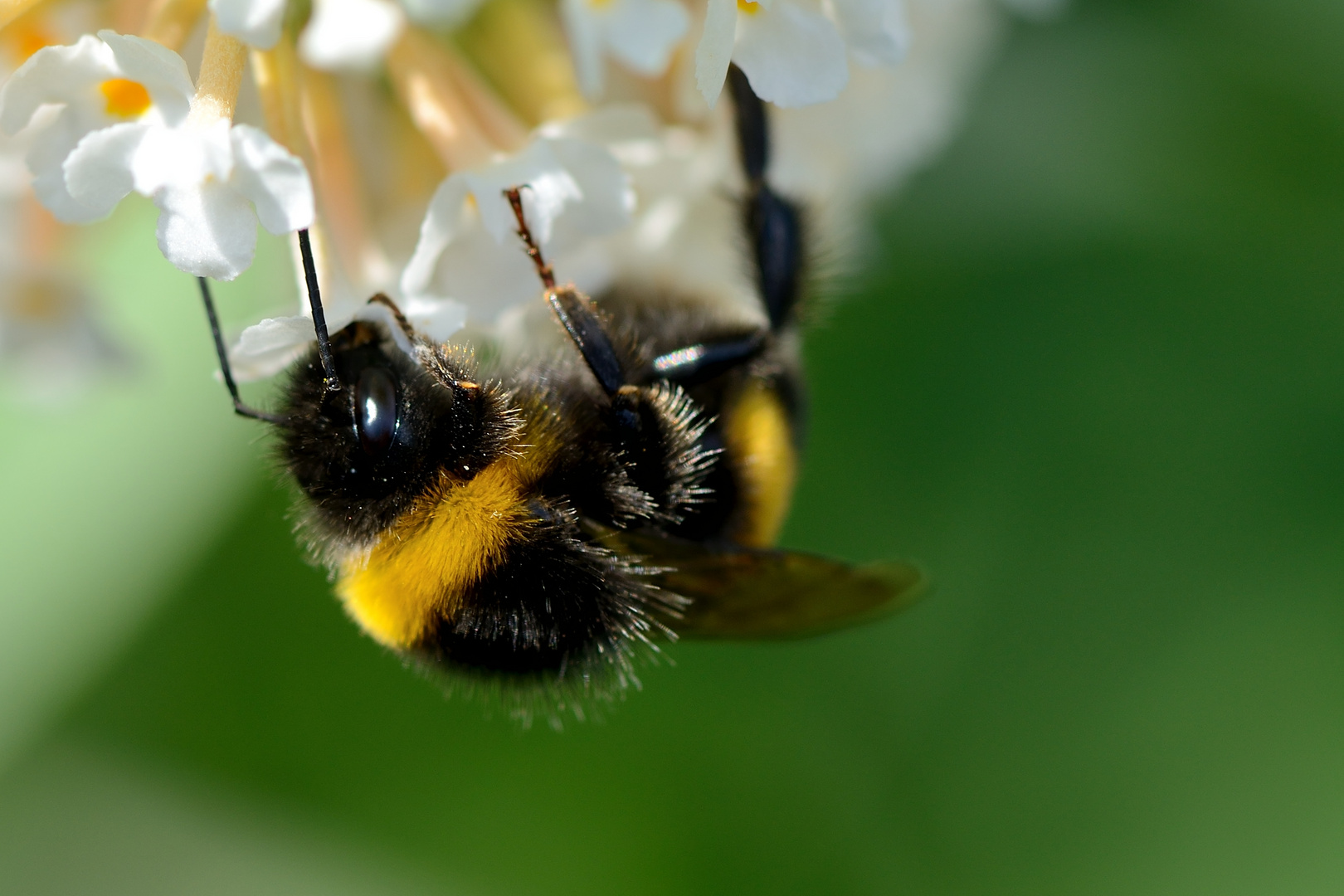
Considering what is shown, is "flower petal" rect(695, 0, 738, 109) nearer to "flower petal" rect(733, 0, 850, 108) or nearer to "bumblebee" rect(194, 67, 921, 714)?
"flower petal" rect(733, 0, 850, 108)

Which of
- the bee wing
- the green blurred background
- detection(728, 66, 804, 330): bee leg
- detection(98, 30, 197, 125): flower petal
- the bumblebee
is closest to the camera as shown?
detection(98, 30, 197, 125): flower petal

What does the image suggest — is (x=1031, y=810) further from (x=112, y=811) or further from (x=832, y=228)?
(x=112, y=811)

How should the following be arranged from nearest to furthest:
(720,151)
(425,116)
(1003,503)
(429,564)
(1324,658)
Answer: (429,564) → (425,116) → (720,151) → (1324,658) → (1003,503)

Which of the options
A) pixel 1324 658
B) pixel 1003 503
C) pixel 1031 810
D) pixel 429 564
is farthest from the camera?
pixel 1003 503

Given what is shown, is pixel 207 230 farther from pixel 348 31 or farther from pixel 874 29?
pixel 874 29

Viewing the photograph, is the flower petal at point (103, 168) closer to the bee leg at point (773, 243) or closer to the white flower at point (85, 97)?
the white flower at point (85, 97)

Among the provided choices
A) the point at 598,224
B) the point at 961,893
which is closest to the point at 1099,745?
the point at 961,893

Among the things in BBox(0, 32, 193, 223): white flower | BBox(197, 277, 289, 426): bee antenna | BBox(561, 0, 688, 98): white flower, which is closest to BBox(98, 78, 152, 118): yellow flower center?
BBox(0, 32, 193, 223): white flower
